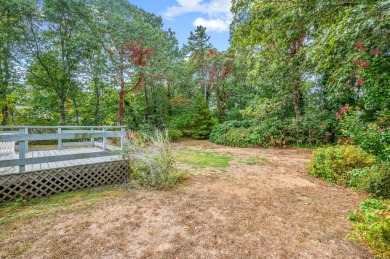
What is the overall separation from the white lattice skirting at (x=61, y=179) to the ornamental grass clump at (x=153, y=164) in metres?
0.34

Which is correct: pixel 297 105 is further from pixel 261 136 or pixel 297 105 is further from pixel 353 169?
pixel 353 169

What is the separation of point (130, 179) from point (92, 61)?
8.59 meters

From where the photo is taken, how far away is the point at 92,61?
10.1 meters

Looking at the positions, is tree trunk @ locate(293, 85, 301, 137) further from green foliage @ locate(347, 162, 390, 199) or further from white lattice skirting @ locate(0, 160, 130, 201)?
white lattice skirting @ locate(0, 160, 130, 201)

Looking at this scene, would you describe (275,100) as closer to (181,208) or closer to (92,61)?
(181,208)

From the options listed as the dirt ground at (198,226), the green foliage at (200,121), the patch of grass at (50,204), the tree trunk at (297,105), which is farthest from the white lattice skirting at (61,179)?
the green foliage at (200,121)

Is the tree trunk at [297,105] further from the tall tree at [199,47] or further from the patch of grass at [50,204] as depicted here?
the patch of grass at [50,204]

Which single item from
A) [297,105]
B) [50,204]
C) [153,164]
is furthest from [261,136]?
[50,204]

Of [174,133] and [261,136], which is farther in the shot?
[174,133]

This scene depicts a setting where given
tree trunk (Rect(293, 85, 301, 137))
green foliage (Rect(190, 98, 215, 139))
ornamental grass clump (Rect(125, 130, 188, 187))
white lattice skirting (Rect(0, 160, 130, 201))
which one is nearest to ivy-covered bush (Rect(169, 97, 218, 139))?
green foliage (Rect(190, 98, 215, 139))

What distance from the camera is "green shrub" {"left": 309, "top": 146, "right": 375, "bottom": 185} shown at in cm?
421

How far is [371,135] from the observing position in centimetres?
316

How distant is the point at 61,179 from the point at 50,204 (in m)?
0.61

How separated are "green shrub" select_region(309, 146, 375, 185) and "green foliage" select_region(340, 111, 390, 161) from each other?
3.51 feet
